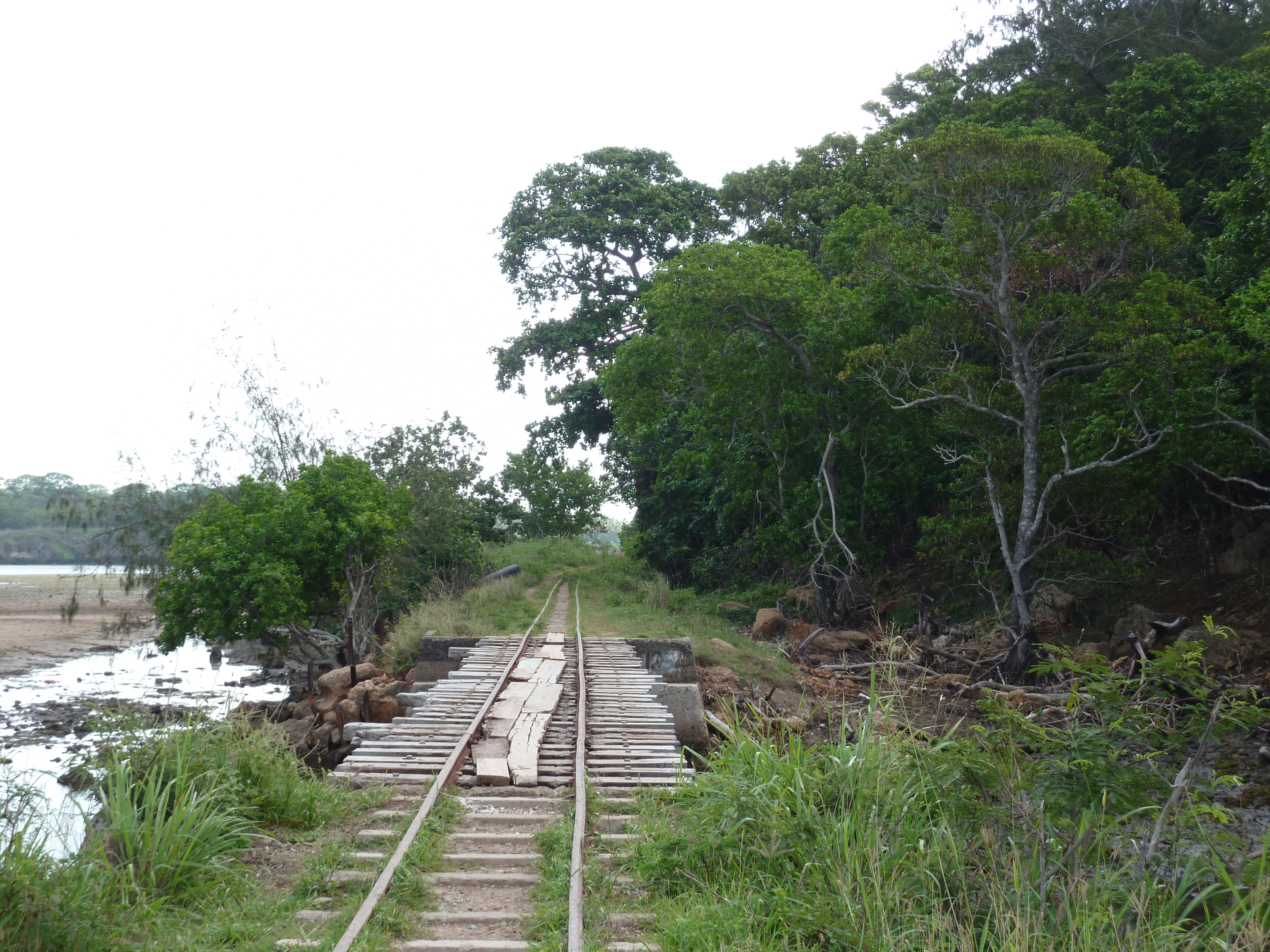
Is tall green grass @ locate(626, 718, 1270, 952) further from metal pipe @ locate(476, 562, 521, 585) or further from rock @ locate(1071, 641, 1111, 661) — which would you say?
metal pipe @ locate(476, 562, 521, 585)

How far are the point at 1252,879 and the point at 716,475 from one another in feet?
80.2

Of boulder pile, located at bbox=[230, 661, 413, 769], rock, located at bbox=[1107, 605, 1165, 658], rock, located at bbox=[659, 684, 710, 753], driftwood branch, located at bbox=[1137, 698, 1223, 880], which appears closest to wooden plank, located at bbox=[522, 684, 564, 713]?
rock, located at bbox=[659, 684, 710, 753]

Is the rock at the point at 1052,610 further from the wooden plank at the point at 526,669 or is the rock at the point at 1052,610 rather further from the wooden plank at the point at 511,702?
the wooden plank at the point at 511,702

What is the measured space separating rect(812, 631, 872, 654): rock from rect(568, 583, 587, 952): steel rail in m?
8.63

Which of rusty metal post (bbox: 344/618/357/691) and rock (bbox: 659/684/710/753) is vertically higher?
rusty metal post (bbox: 344/618/357/691)

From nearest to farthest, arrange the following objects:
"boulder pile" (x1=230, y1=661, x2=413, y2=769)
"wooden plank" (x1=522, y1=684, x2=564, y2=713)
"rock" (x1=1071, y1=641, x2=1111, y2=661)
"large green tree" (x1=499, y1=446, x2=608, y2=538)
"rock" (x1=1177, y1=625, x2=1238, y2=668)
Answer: "wooden plank" (x1=522, y1=684, x2=564, y2=713) → "boulder pile" (x1=230, y1=661, x2=413, y2=769) → "rock" (x1=1177, y1=625, x2=1238, y2=668) → "rock" (x1=1071, y1=641, x2=1111, y2=661) → "large green tree" (x1=499, y1=446, x2=608, y2=538)

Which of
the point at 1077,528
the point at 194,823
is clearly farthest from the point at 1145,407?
the point at 194,823

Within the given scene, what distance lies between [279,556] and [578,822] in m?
12.0

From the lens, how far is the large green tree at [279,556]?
1580 centimetres

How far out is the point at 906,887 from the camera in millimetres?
4422

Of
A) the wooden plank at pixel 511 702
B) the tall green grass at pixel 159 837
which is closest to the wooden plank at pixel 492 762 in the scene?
the wooden plank at pixel 511 702

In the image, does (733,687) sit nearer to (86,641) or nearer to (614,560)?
(614,560)

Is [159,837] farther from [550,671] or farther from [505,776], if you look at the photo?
[550,671]

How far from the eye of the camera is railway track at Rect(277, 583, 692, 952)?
15.7ft
